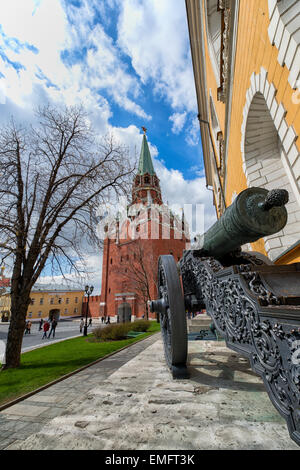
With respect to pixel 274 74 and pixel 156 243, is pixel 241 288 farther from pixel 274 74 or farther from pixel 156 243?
pixel 156 243

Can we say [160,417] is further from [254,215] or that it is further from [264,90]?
[264,90]

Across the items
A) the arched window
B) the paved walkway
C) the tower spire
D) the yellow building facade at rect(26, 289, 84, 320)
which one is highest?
the tower spire

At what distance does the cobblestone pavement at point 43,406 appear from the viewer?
6.55 ft

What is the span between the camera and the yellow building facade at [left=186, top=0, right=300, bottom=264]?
240cm

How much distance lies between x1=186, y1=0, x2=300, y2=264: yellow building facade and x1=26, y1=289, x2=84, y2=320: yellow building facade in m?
42.3

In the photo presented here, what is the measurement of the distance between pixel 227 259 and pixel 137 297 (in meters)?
28.6

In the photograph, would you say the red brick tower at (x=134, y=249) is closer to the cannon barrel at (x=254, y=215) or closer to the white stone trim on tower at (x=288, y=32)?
the white stone trim on tower at (x=288, y=32)

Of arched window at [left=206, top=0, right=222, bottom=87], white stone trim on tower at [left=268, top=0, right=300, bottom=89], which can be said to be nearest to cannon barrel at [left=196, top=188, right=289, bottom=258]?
white stone trim on tower at [left=268, top=0, right=300, bottom=89]

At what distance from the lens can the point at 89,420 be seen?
58.7 inches

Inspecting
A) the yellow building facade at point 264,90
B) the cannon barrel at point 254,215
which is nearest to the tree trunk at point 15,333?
the cannon barrel at point 254,215

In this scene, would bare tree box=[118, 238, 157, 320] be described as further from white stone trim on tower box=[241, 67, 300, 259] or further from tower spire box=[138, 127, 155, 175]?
white stone trim on tower box=[241, 67, 300, 259]

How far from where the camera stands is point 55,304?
4550cm

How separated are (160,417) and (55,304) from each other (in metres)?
50.6

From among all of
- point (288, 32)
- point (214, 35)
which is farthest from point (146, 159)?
point (288, 32)
